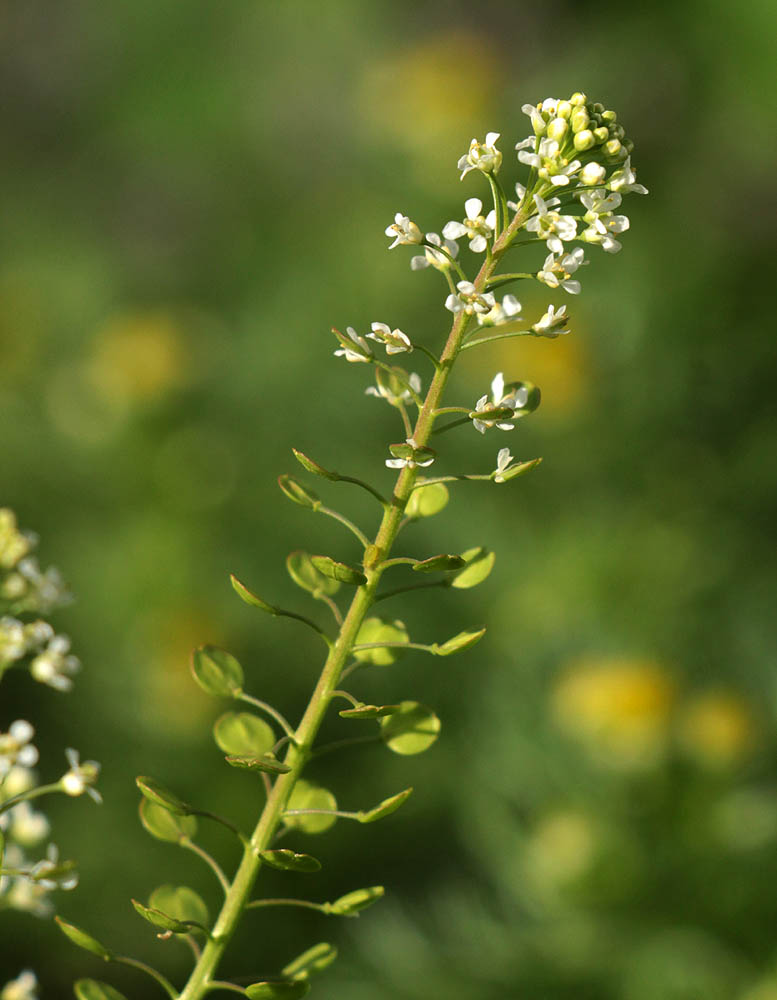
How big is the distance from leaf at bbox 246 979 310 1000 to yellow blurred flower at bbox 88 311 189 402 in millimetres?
1409

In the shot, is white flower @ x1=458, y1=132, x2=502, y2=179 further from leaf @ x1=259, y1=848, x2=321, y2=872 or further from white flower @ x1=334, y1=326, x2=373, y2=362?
leaf @ x1=259, y1=848, x2=321, y2=872

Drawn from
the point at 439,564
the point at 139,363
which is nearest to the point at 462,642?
the point at 439,564

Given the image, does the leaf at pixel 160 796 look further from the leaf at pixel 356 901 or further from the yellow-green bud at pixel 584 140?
the yellow-green bud at pixel 584 140

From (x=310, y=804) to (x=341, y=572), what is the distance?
0.10m

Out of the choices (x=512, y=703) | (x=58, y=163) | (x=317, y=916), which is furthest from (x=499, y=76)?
(x=58, y=163)

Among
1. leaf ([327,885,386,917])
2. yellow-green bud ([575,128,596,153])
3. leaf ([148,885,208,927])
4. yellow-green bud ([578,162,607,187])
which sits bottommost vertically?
leaf ([327,885,386,917])

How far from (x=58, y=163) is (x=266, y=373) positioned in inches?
75.4

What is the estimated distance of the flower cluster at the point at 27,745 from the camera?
350 millimetres

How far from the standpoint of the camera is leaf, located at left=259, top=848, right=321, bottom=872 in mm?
304

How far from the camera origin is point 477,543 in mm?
1571

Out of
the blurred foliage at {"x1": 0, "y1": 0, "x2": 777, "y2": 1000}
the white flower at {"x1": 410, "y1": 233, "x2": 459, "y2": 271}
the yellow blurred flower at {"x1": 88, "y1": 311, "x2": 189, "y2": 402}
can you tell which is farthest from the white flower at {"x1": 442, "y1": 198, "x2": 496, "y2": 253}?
the yellow blurred flower at {"x1": 88, "y1": 311, "x2": 189, "y2": 402}

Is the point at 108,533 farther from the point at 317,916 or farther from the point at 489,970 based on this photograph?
the point at 489,970

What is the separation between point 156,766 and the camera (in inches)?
63.6

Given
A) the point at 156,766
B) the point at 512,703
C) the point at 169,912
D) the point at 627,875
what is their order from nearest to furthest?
1. the point at 169,912
2. the point at 627,875
3. the point at 512,703
4. the point at 156,766
